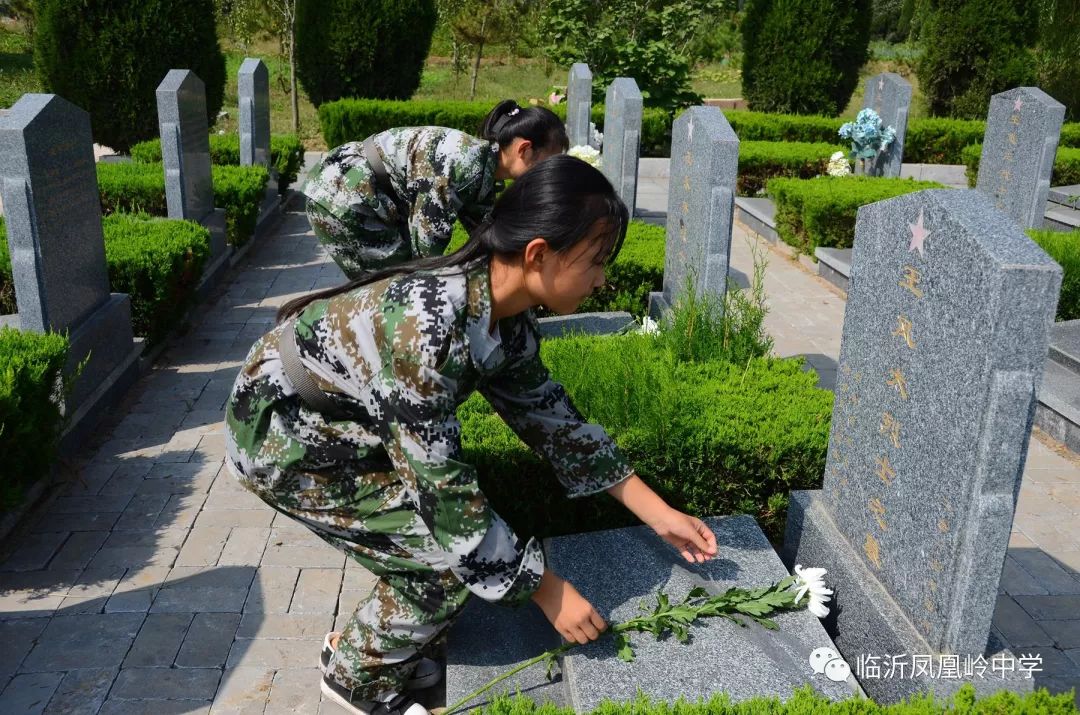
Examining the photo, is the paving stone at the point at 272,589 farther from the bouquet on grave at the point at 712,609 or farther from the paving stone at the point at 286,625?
the bouquet on grave at the point at 712,609

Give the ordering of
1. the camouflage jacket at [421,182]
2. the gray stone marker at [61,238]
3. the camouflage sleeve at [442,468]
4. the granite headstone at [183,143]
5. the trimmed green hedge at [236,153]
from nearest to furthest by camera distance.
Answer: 1. the camouflage sleeve at [442,468]
2. the camouflage jacket at [421,182]
3. the gray stone marker at [61,238]
4. the granite headstone at [183,143]
5. the trimmed green hedge at [236,153]

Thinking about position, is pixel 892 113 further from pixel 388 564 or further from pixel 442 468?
pixel 442 468

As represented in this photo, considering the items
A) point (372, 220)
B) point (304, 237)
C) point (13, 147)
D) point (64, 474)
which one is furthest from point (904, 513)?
point (304, 237)

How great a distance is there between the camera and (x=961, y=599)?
2.31 m

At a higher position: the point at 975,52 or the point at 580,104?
the point at 975,52

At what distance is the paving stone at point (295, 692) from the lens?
9.56ft

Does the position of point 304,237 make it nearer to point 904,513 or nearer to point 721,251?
point 721,251

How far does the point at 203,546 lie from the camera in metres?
3.85

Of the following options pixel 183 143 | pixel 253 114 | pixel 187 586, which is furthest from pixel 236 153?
pixel 187 586

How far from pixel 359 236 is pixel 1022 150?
7.19 m

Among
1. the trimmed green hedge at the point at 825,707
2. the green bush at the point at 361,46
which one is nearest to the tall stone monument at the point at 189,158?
the trimmed green hedge at the point at 825,707

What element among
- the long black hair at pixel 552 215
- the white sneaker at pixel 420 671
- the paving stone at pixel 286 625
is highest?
the long black hair at pixel 552 215

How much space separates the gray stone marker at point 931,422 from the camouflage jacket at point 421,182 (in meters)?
1.48

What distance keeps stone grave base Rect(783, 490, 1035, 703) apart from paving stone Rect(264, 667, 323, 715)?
5.37 ft
